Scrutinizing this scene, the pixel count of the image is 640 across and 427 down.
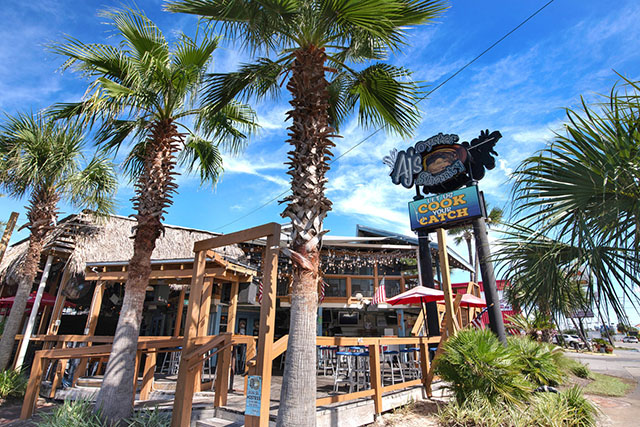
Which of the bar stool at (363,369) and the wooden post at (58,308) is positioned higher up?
the wooden post at (58,308)

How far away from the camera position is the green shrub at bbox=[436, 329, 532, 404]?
18.9 feet

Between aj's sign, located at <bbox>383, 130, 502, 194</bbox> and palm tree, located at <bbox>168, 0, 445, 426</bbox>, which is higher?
aj's sign, located at <bbox>383, 130, 502, 194</bbox>

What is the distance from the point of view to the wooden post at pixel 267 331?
4.02 m

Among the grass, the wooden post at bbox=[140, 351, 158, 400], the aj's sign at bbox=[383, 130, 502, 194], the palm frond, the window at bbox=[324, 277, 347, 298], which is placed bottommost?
the grass

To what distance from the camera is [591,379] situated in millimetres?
11633

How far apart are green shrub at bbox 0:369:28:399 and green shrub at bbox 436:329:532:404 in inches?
391

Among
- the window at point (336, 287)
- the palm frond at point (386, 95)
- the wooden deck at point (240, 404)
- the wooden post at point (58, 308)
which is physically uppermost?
the palm frond at point (386, 95)

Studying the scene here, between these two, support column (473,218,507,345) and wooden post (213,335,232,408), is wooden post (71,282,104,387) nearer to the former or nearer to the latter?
wooden post (213,335,232,408)

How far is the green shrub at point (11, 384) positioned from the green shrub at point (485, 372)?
993 cm

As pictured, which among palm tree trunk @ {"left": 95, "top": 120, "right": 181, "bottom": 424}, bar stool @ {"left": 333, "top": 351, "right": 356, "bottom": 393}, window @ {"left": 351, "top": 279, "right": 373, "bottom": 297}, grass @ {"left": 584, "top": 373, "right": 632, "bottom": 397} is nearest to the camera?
palm tree trunk @ {"left": 95, "top": 120, "right": 181, "bottom": 424}

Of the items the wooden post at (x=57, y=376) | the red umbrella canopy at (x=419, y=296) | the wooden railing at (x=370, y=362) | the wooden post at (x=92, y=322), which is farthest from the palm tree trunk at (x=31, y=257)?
the red umbrella canopy at (x=419, y=296)

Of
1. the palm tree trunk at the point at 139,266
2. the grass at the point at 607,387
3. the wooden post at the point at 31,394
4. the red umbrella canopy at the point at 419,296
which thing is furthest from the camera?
the grass at the point at 607,387

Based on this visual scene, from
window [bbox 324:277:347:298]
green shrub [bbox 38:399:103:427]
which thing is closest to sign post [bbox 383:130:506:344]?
window [bbox 324:277:347:298]

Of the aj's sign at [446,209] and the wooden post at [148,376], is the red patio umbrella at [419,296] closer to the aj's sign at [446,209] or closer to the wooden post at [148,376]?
the aj's sign at [446,209]
